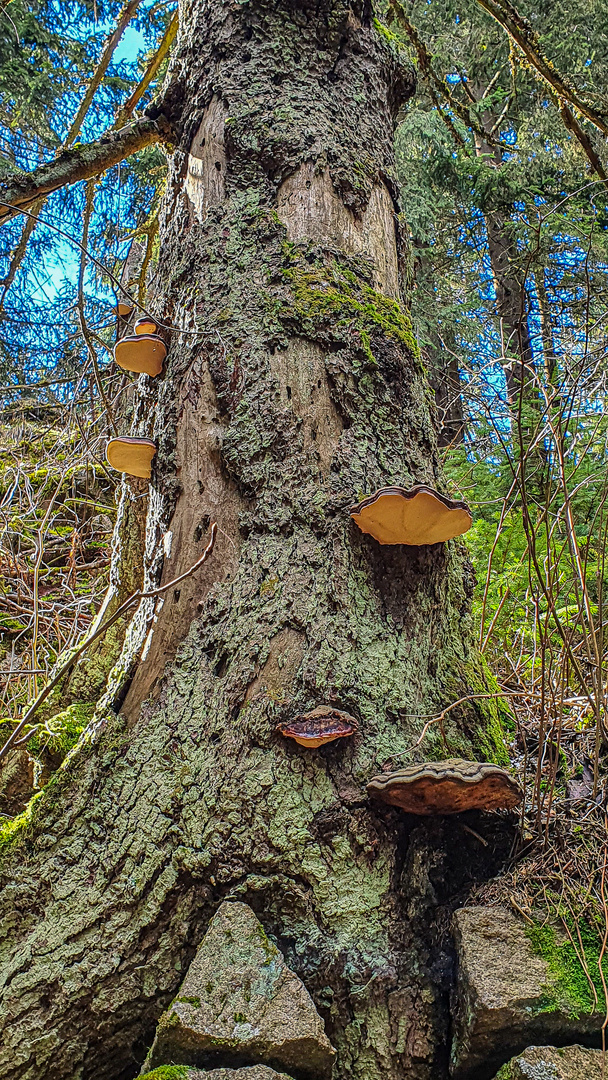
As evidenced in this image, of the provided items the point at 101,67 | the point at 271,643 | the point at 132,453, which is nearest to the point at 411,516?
the point at 271,643

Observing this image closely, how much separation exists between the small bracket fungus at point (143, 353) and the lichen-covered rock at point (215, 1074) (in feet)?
6.62

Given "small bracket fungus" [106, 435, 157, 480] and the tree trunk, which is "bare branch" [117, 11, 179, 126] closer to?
the tree trunk

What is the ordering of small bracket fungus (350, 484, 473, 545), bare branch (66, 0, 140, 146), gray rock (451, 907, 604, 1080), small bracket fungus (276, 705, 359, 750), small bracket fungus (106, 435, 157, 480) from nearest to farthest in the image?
gray rock (451, 907, 604, 1080), small bracket fungus (276, 705, 359, 750), small bracket fungus (350, 484, 473, 545), small bracket fungus (106, 435, 157, 480), bare branch (66, 0, 140, 146)

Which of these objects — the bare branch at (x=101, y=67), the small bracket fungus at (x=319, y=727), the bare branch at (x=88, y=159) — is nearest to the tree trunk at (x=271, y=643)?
the small bracket fungus at (x=319, y=727)

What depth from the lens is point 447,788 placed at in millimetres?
1441

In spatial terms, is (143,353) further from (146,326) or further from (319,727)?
(319,727)

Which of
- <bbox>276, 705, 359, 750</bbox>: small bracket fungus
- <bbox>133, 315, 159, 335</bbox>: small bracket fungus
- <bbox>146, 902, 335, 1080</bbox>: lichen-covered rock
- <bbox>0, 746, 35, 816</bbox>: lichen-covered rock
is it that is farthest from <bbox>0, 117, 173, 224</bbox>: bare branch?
<bbox>146, 902, 335, 1080</bbox>: lichen-covered rock

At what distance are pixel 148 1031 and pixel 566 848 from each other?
41.4 inches

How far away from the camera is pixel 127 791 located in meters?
1.67

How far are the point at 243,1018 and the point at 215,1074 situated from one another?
3.8 inches

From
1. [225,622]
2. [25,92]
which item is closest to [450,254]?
[25,92]

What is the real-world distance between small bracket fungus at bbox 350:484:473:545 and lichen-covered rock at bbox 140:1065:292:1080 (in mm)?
1209

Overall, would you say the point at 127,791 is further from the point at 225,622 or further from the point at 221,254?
the point at 221,254

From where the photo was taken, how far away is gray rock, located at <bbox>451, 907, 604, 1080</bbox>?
1.32m
